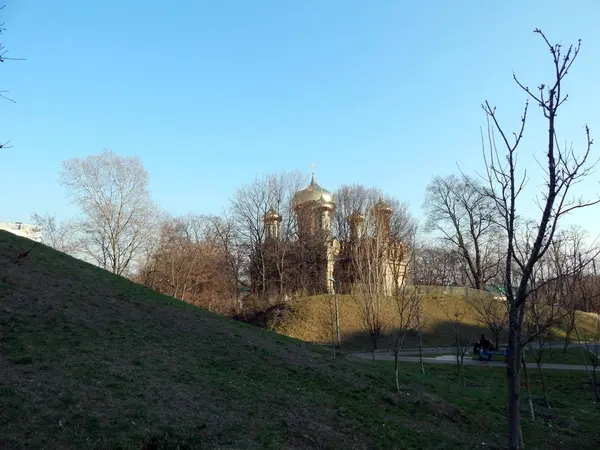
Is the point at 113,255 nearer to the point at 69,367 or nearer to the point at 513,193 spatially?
the point at 69,367

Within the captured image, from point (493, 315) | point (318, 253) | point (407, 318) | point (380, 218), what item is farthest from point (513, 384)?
point (318, 253)

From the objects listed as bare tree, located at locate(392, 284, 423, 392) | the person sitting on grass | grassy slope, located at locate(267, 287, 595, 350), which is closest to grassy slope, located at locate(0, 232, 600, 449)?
bare tree, located at locate(392, 284, 423, 392)

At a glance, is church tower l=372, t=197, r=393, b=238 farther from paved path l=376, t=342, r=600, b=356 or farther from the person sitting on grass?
the person sitting on grass

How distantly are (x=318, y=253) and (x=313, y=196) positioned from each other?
777 cm

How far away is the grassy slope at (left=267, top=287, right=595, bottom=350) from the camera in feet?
97.4

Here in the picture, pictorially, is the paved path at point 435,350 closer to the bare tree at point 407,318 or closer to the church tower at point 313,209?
the bare tree at point 407,318

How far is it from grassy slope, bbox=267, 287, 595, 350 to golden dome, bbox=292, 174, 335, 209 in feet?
46.8

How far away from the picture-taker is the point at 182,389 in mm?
7672

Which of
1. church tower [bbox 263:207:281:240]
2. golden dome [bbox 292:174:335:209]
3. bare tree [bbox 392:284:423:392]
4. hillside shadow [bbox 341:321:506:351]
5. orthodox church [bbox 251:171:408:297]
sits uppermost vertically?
golden dome [bbox 292:174:335:209]

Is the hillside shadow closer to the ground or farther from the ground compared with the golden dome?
closer to the ground

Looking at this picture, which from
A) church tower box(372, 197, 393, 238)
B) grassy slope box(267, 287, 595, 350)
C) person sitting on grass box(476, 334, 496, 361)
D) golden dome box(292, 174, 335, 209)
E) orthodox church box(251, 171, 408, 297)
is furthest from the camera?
golden dome box(292, 174, 335, 209)

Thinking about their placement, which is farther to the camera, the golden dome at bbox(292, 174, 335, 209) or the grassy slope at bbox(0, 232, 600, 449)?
the golden dome at bbox(292, 174, 335, 209)

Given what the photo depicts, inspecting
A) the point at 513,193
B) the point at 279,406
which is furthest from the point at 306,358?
the point at 513,193

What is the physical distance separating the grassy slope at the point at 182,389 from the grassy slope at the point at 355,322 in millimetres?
15917
